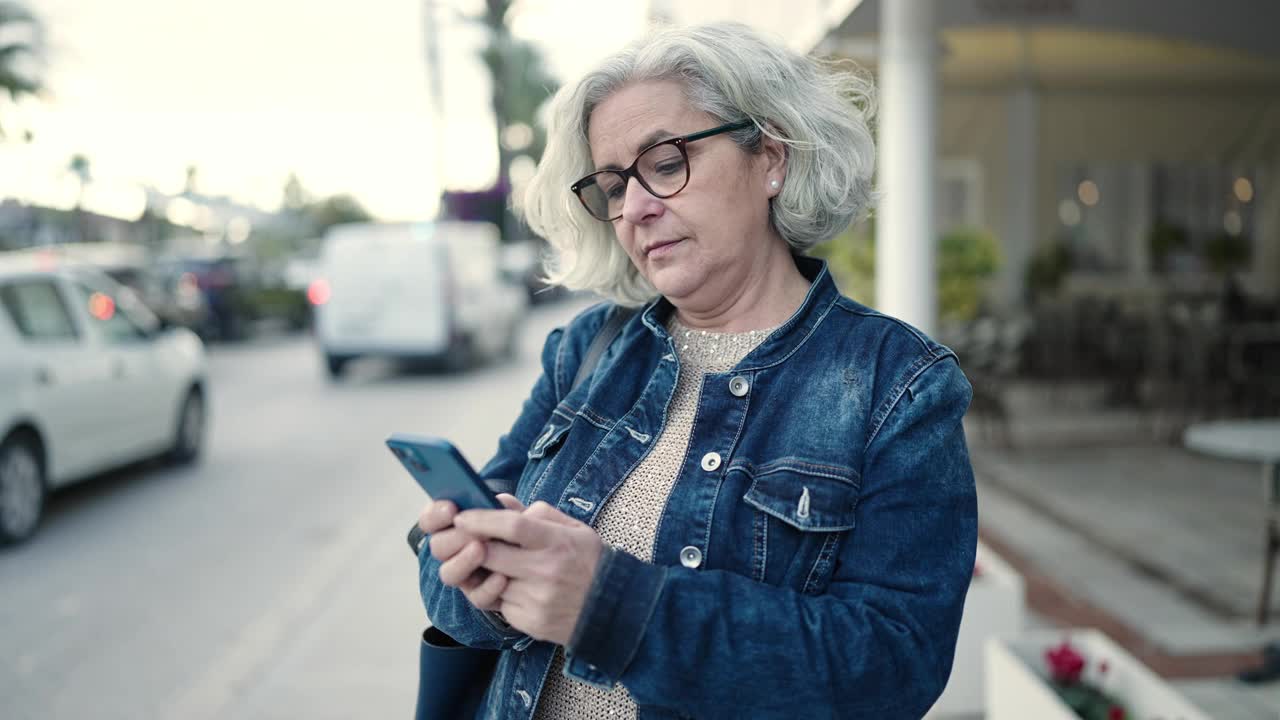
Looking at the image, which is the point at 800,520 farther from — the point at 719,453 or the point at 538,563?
the point at 538,563

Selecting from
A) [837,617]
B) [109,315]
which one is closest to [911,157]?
[837,617]

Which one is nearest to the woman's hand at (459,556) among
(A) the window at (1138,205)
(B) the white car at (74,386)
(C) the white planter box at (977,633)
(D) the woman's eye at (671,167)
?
(D) the woman's eye at (671,167)

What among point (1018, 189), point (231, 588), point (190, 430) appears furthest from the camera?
point (1018, 189)

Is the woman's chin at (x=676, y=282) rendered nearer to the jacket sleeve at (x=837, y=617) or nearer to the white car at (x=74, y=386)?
the jacket sleeve at (x=837, y=617)

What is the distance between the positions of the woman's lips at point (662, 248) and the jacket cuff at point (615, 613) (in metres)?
0.52

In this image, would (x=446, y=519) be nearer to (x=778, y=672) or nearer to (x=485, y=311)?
(x=778, y=672)

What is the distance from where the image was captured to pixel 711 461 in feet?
5.12

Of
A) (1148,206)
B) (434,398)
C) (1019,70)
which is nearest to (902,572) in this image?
(434,398)

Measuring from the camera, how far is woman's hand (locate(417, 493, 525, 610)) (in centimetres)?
135

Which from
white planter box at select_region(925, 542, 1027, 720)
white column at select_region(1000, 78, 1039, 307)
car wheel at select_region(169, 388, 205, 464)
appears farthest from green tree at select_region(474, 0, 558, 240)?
white planter box at select_region(925, 542, 1027, 720)

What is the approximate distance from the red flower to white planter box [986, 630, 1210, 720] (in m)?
0.05

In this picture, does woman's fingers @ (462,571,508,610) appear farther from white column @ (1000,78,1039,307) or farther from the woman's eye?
white column @ (1000,78,1039,307)

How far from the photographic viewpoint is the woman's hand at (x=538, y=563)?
1.32 metres

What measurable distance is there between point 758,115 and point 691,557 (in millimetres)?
671
